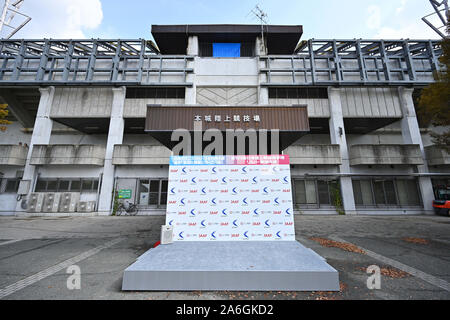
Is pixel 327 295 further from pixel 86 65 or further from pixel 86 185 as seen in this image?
pixel 86 65

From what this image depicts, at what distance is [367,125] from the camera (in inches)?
849

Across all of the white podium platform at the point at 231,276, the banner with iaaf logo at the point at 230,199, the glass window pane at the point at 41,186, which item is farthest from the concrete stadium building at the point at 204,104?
the white podium platform at the point at 231,276

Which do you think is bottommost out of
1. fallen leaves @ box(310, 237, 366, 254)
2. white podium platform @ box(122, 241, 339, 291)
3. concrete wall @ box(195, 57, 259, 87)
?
fallen leaves @ box(310, 237, 366, 254)

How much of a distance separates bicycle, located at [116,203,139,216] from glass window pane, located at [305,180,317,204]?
1784 cm

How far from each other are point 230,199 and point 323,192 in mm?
15615

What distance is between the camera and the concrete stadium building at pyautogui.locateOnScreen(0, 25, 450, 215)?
711 inches

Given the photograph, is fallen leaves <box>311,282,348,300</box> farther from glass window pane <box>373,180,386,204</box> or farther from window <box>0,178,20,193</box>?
window <box>0,178,20,193</box>

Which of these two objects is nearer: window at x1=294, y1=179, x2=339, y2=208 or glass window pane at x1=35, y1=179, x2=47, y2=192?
window at x1=294, y1=179, x2=339, y2=208

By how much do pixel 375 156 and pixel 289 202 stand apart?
Answer: 670 inches

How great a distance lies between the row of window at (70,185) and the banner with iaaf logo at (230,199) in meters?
16.9

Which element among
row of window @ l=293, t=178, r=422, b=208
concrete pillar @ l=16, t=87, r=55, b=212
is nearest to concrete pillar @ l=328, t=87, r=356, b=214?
row of window @ l=293, t=178, r=422, b=208

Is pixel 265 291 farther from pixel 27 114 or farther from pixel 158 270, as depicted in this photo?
pixel 27 114

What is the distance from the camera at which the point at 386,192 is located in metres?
18.8

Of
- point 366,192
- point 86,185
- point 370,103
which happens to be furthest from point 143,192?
point 370,103
